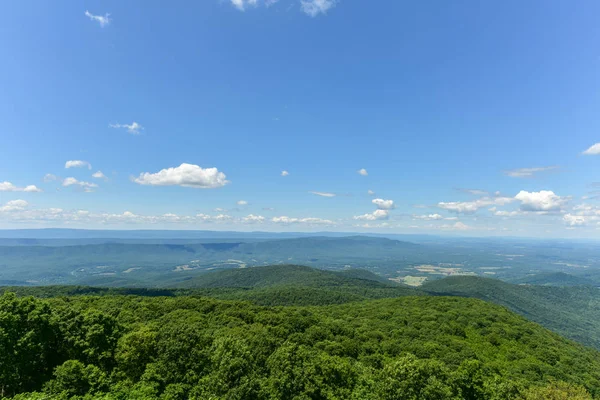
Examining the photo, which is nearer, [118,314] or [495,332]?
[118,314]

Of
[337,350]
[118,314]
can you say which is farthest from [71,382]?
[337,350]

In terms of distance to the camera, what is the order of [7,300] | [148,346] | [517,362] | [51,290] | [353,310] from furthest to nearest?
[51,290]
[353,310]
[517,362]
[148,346]
[7,300]

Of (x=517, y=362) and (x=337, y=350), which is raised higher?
(x=337, y=350)

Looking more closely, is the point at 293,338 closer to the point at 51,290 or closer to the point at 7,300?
the point at 7,300

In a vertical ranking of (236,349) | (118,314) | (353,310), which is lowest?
(353,310)

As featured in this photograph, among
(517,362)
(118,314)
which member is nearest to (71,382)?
(118,314)

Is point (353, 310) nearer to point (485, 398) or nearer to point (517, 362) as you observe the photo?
point (517, 362)

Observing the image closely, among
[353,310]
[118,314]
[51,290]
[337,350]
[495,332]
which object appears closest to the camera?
[337,350]

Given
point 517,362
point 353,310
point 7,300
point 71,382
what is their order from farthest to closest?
point 353,310, point 517,362, point 7,300, point 71,382

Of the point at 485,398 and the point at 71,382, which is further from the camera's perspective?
the point at 485,398
